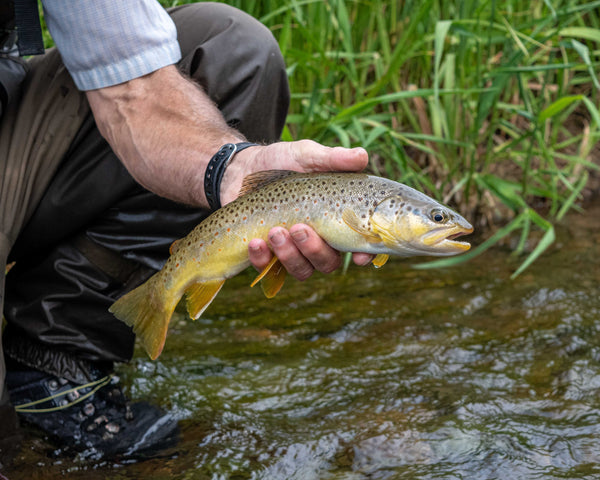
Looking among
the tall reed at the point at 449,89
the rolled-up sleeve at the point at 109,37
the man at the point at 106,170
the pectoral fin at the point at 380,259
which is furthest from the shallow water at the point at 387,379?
the rolled-up sleeve at the point at 109,37

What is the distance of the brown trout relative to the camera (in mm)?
1678

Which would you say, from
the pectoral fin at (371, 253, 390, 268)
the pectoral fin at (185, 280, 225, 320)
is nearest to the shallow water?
the pectoral fin at (185, 280, 225, 320)

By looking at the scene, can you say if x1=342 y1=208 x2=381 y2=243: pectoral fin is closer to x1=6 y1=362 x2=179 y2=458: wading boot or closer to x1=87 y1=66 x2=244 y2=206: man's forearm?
x1=87 y1=66 x2=244 y2=206: man's forearm

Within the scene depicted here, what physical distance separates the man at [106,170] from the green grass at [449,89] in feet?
2.28

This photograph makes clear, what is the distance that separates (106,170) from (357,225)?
92 centimetres

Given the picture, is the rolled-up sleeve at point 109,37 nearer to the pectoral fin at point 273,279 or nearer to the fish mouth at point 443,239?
the pectoral fin at point 273,279

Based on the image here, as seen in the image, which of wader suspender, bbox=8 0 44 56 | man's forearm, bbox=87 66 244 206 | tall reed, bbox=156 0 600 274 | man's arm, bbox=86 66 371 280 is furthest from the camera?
tall reed, bbox=156 0 600 274

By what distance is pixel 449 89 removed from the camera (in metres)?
3.53

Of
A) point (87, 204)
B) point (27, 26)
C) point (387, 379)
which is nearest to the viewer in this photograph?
point (27, 26)

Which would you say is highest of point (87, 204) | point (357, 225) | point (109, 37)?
point (109, 37)

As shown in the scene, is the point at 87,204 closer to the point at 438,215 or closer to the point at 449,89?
the point at 438,215

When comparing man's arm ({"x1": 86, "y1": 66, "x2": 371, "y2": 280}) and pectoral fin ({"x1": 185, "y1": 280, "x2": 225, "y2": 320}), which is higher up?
man's arm ({"x1": 86, "y1": 66, "x2": 371, "y2": 280})

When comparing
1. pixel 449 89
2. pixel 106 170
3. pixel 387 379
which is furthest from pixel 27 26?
pixel 449 89

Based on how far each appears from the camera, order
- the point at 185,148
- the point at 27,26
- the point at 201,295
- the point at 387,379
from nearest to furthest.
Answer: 1. the point at 201,295
2. the point at 185,148
3. the point at 27,26
4. the point at 387,379
